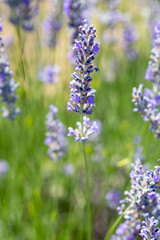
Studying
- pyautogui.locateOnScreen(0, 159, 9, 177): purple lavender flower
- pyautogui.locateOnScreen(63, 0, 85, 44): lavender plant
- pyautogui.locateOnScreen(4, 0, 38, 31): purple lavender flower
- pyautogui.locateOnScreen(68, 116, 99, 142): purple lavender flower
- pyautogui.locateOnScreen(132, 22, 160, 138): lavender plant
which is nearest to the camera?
pyautogui.locateOnScreen(68, 116, 99, 142): purple lavender flower

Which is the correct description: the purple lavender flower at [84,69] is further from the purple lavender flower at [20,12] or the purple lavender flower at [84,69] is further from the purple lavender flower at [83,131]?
the purple lavender flower at [20,12]

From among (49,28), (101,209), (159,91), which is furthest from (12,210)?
(49,28)

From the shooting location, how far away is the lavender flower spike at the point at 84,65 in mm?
1402

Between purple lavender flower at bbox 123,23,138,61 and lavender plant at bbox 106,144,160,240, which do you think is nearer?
lavender plant at bbox 106,144,160,240

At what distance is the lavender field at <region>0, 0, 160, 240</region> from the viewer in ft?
4.98

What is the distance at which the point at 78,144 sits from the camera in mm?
3623

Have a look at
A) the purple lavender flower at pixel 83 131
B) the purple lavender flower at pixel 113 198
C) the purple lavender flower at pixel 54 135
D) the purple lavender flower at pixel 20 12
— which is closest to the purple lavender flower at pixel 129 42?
the purple lavender flower at pixel 20 12

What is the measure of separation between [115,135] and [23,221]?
1520 millimetres

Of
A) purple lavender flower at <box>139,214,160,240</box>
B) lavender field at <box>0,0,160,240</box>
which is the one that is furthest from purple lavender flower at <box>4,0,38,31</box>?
purple lavender flower at <box>139,214,160,240</box>

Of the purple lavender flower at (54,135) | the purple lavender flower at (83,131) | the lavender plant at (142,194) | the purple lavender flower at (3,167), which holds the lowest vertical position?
the lavender plant at (142,194)

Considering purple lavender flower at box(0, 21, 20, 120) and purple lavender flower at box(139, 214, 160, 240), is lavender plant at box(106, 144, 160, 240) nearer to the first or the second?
purple lavender flower at box(139, 214, 160, 240)

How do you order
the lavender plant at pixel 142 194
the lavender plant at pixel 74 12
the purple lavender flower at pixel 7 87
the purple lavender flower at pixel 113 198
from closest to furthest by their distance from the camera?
the lavender plant at pixel 142 194, the purple lavender flower at pixel 7 87, the lavender plant at pixel 74 12, the purple lavender flower at pixel 113 198

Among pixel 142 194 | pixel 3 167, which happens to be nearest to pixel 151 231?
pixel 142 194

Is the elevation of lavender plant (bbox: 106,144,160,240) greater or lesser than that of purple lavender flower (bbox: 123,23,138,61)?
lesser
